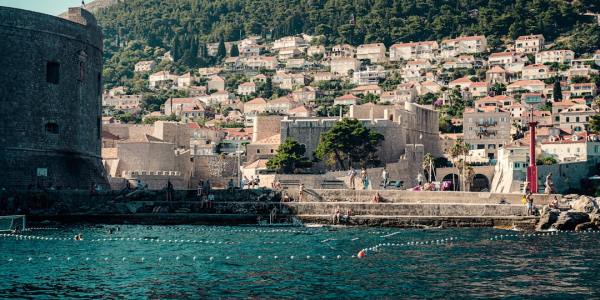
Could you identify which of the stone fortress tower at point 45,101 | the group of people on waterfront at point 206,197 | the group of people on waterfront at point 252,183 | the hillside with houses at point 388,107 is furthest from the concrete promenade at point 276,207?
the group of people on waterfront at point 252,183

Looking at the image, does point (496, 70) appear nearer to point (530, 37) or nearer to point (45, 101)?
point (530, 37)

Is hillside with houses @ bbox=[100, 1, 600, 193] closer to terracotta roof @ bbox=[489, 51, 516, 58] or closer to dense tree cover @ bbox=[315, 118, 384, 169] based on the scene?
terracotta roof @ bbox=[489, 51, 516, 58]

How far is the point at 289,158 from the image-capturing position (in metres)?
66.0

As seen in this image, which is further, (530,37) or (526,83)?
(530,37)

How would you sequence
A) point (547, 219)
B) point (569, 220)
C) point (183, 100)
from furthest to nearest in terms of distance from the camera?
1. point (183, 100)
2. point (569, 220)
3. point (547, 219)

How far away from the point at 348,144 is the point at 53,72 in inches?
1000

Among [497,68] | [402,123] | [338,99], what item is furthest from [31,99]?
[497,68]

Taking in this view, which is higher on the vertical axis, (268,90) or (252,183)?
(268,90)

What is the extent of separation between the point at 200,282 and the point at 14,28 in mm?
24372

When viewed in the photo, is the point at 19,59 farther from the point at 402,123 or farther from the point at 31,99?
the point at 402,123

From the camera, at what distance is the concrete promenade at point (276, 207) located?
40.1 metres

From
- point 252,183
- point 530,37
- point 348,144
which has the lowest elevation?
point 252,183

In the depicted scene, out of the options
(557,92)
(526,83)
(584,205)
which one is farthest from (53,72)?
(526,83)

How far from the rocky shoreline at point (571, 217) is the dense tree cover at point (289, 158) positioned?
88.0ft
